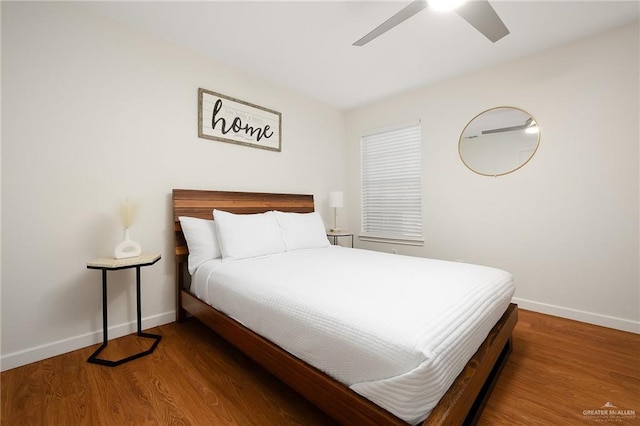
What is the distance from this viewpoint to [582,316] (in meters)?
2.39

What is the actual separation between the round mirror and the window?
60 centimetres

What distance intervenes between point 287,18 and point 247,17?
0.31 meters

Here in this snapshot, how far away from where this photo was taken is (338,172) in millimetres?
4125

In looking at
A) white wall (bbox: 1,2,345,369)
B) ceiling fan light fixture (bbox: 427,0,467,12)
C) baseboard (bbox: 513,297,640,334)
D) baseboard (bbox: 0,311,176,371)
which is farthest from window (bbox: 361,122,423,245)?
baseboard (bbox: 0,311,176,371)

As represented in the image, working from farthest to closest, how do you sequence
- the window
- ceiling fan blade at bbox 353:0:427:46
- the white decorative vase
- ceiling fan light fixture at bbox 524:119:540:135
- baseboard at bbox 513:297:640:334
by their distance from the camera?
the window, ceiling fan light fixture at bbox 524:119:540:135, baseboard at bbox 513:297:640:334, the white decorative vase, ceiling fan blade at bbox 353:0:427:46

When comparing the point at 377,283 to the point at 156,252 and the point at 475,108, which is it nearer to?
the point at 156,252

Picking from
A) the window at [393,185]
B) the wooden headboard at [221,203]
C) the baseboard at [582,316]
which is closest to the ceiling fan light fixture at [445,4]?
the window at [393,185]

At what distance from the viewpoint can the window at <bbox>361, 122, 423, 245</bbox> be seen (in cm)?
347

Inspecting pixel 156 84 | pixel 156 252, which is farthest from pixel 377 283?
pixel 156 84

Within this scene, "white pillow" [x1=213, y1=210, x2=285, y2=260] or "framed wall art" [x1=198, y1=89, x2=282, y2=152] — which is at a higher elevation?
"framed wall art" [x1=198, y1=89, x2=282, y2=152]

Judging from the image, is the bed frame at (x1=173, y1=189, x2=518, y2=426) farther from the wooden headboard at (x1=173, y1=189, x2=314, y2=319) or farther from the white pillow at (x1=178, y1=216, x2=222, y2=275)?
the white pillow at (x1=178, y1=216, x2=222, y2=275)

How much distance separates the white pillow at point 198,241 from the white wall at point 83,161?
279 millimetres

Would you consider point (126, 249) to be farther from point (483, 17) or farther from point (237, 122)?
point (483, 17)

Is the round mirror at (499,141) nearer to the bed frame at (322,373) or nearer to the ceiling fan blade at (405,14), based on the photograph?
the bed frame at (322,373)
